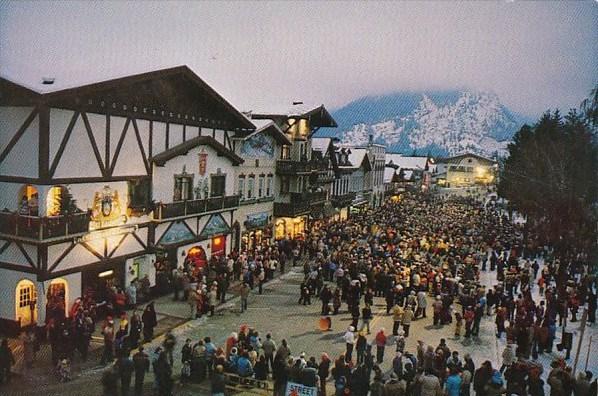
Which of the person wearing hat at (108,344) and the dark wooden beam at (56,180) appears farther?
the dark wooden beam at (56,180)

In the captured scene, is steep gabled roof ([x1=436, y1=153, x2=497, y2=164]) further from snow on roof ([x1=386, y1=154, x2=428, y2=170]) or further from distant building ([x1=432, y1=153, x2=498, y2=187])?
snow on roof ([x1=386, y1=154, x2=428, y2=170])

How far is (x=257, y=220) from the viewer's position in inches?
1103

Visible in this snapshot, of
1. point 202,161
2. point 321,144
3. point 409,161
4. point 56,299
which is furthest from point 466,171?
point 56,299

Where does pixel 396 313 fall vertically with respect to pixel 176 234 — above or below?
below

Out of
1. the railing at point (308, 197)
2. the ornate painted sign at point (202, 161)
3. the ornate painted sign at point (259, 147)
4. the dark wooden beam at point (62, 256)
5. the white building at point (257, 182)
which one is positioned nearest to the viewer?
the dark wooden beam at point (62, 256)

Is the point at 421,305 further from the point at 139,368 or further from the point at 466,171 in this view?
the point at 466,171

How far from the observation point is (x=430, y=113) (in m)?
56.3

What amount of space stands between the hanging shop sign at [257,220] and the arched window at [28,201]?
13401 millimetres

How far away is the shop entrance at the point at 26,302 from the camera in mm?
14250

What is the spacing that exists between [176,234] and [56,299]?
21.2 ft

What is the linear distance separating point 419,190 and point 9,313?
237ft

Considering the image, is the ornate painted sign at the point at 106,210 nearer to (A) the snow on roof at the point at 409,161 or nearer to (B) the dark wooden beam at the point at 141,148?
(B) the dark wooden beam at the point at 141,148

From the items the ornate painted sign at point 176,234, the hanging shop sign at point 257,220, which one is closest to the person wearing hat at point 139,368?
the ornate painted sign at point 176,234

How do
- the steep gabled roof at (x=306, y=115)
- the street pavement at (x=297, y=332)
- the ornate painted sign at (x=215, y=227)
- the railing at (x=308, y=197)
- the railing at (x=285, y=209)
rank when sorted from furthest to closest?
the railing at (x=308, y=197)
the railing at (x=285, y=209)
the steep gabled roof at (x=306, y=115)
the ornate painted sign at (x=215, y=227)
the street pavement at (x=297, y=332)
